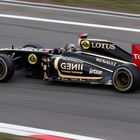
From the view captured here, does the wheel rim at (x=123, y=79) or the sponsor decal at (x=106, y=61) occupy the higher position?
the sponsor decal at (x=106, y=61)

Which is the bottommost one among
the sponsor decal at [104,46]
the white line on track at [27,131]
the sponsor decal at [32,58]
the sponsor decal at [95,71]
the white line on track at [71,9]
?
the white line on track at [27,131]

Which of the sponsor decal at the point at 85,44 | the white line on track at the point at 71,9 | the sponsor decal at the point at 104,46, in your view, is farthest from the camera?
the white line on track at the point at 71,9

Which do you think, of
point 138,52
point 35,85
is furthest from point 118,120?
point 35,85

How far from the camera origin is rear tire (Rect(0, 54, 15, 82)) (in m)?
10.3

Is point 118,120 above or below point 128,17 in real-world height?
below

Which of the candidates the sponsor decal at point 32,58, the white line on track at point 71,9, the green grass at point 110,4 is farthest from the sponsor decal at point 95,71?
the green grass at point 110,4

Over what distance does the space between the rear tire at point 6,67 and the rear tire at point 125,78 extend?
71.4 inches

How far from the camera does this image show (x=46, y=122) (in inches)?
336

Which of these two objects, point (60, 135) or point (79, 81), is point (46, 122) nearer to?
point (60, 135)

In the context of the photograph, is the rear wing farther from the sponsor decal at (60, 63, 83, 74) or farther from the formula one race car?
the sponsor decal at (60, 63, 83, 74)

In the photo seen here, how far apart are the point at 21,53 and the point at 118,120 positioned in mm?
2827

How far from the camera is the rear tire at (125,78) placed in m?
9.43

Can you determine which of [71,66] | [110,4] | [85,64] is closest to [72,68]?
[71,66]

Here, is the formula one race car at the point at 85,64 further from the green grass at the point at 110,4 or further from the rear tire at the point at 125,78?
the green grass at the point at 110,4
